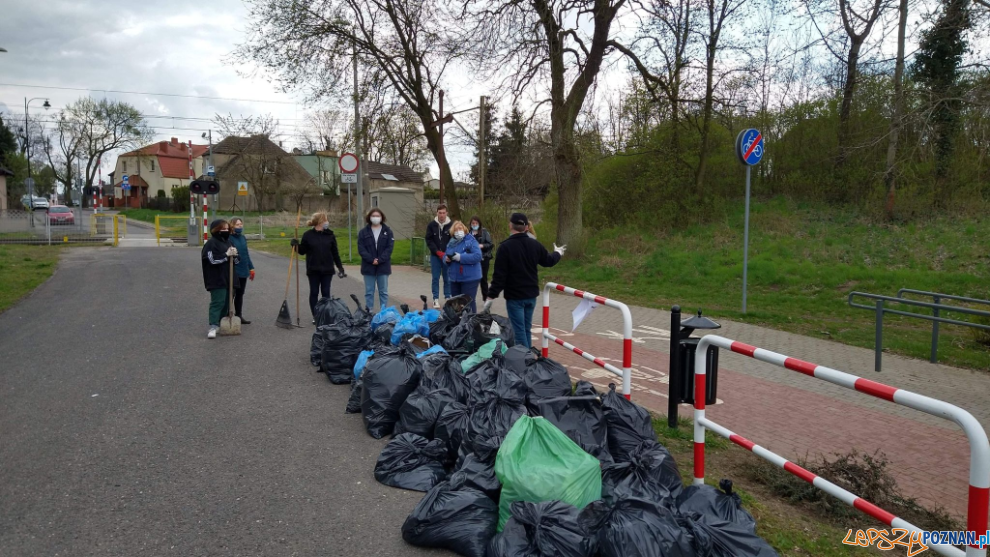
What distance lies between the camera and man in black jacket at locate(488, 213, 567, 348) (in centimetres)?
713

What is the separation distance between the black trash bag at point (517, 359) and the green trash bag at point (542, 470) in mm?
1361

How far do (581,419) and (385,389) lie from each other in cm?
182

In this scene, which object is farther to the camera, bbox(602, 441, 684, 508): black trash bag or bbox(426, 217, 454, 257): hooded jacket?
bbox(426, 217, 454, 257): hooded jacket

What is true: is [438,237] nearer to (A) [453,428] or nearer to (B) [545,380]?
(B) [545,380]

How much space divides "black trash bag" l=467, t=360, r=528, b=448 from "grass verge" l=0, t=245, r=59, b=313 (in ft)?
33.8

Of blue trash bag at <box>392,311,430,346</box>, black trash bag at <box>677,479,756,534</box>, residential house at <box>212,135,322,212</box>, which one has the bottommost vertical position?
black trash bag at <box>677,479,756,534</box>

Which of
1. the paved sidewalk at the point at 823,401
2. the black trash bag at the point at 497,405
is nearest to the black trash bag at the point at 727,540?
the black trash bag at the point at 497,405

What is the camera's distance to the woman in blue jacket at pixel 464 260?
30.2ft

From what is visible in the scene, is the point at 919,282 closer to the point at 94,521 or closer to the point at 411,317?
the point at 411,317

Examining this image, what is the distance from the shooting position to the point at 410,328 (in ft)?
23.2

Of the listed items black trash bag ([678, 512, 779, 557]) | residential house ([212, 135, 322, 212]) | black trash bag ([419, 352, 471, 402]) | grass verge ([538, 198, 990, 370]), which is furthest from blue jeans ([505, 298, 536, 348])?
residential house ([212, 135, 322, 212])

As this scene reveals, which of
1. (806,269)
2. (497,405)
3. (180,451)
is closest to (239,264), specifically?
(180,451)

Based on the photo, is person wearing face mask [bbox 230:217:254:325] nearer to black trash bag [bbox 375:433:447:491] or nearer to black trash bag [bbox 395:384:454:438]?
black trash bag [bbox 395:384:454:438]

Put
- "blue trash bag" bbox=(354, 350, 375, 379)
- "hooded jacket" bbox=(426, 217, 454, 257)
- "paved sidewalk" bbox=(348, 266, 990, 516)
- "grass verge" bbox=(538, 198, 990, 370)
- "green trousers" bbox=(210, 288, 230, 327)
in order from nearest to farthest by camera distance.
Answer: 1. "paved sidewalk" bbox=(348, 266, 990, 516)
2. "blue trash bag" bbox=(354, 350, 375, 379)
3. "green trousers" bbox=(210, 288, 230, 327)
4. "grass verge" bbox=(538, 198, 990, 370)
5. "hooded jacket" bbox=(426, 217, 454, 257)
